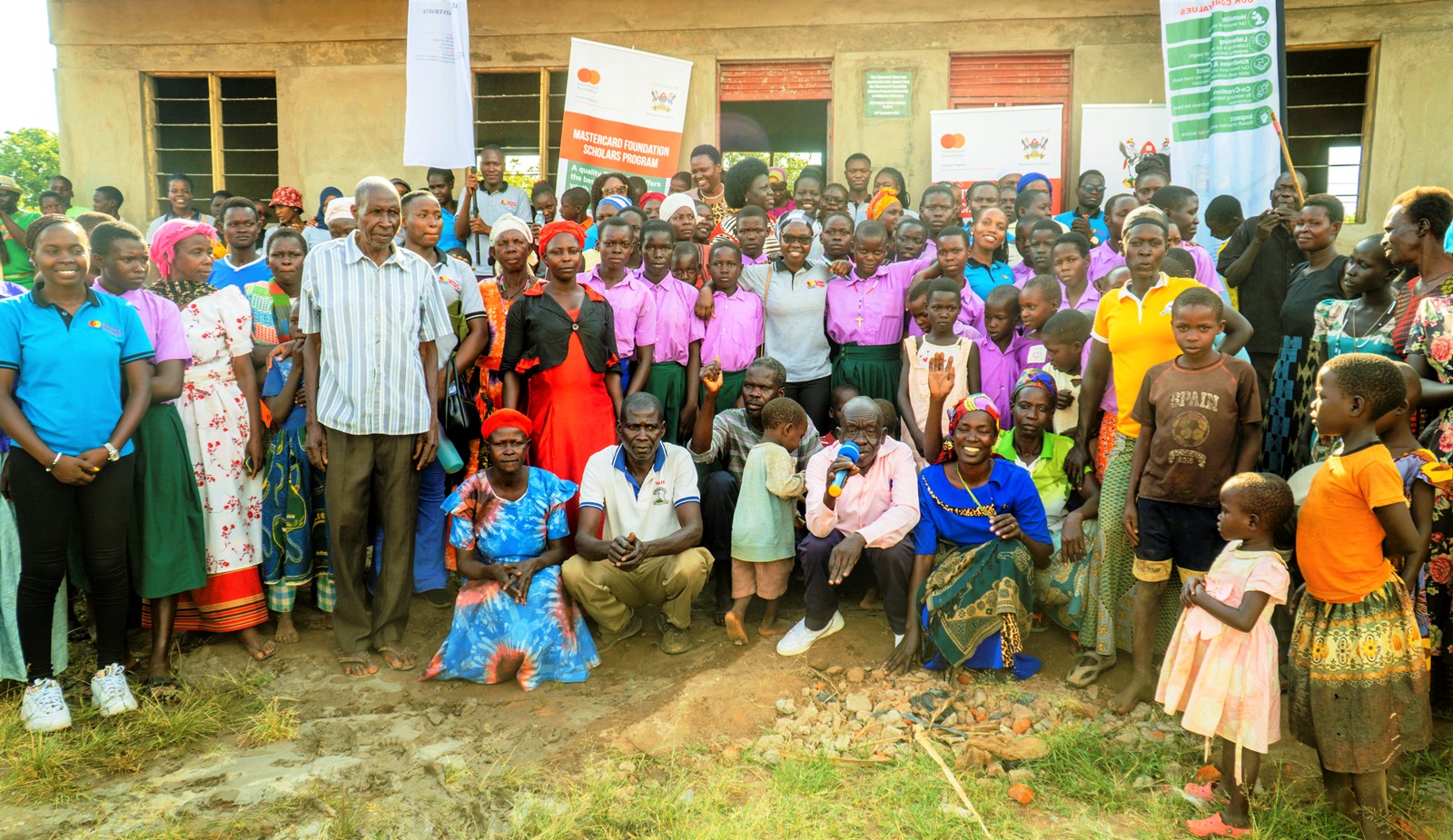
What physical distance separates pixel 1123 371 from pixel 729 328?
205cm

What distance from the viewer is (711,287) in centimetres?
528

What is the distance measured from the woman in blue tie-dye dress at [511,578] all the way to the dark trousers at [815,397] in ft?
4.82

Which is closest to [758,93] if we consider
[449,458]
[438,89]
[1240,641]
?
[438,89]

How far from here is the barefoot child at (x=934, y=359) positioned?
481 cm

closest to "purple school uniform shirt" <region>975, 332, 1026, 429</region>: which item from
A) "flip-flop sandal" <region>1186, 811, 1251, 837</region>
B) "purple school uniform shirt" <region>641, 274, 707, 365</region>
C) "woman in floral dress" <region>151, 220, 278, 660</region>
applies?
"purple school uniform shirt" <region>641, 274, 707, 365</region>

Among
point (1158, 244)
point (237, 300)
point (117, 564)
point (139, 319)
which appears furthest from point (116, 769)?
point (1158, 244)

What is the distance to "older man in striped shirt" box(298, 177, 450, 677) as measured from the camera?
4.14 m

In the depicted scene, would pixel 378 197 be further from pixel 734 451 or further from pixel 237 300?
pixel 734 451

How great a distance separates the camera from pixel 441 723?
3.88m

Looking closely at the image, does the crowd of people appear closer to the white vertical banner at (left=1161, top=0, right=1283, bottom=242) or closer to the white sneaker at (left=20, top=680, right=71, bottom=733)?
the white sneaker at (left=20, top=680, right=71, bottom=733)

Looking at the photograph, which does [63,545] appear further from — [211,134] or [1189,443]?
[211,134]

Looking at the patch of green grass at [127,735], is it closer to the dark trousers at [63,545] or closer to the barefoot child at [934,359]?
the dark trousers at [63,545]

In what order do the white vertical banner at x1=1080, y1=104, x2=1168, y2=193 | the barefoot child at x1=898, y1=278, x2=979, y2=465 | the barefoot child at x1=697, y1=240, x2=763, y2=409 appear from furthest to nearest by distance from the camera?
the white vertical banner at x1=1080, y1=104, x2=1168, y2=193 < the barefoot child at x1=697, y1=240, x2=763, y2=409 < the barefoot child at x1=898, y1=278, x2=979, y2=465

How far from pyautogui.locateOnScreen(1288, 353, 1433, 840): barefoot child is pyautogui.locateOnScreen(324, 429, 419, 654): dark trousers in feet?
11.2
